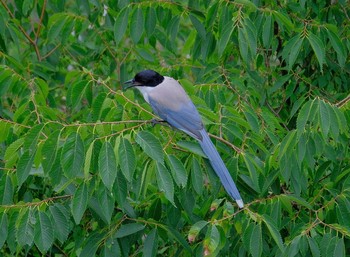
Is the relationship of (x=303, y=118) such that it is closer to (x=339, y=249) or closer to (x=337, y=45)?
(x=339, y=249)

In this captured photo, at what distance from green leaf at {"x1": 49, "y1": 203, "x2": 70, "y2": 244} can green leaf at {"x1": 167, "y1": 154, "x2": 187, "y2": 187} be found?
0.56 metres

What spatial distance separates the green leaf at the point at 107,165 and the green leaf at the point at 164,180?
0.63 ft

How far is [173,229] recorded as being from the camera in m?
4.04

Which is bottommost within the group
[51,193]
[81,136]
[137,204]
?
[51,193]

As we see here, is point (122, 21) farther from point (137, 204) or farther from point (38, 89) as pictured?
Result: point (137, 204)

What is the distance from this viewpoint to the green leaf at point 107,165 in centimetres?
345

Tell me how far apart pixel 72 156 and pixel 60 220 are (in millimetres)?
438

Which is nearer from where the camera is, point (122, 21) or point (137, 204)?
point (137, 204)

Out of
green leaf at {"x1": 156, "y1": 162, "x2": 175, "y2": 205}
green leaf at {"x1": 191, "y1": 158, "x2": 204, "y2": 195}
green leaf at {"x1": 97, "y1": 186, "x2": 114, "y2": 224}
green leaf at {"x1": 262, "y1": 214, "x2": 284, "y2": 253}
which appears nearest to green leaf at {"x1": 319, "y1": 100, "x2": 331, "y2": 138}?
green leaf at {"x1": 262, "y1": 214, "x2": 284, "y2": 253}

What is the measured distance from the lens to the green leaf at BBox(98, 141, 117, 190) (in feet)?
11.3

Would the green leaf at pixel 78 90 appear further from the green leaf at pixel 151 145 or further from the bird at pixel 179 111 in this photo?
the green leaf at pixel 151 145

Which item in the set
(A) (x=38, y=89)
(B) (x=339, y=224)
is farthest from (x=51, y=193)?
(B) (x=339, y=224)

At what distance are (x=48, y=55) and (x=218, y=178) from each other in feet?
8.62

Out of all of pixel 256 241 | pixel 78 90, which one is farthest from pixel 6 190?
pixel 256 241
